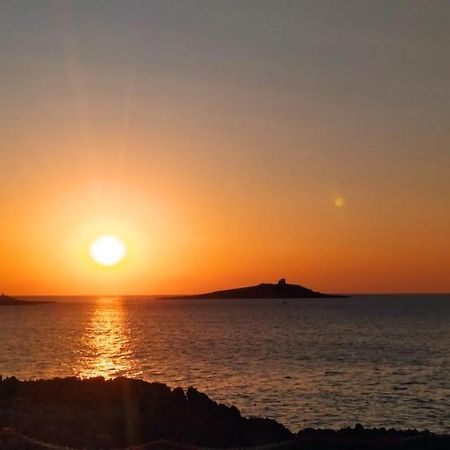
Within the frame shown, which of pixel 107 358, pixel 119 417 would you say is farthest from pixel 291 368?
pixel 119 417

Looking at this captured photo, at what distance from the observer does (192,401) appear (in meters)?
26.5

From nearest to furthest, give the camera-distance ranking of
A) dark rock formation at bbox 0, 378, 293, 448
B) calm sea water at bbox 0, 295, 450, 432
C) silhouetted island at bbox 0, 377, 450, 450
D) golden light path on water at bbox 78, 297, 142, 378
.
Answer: silhouetted island at bbox 0, 377, 450, 450, dark rock formation at bbox 0, 378, 293, 448, calm sea water at bbox 0, 295, 450, 432, golden light path on water at bbox 78, 297, 142, 378

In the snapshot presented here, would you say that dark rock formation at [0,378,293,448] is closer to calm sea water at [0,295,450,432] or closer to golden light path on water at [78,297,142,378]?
calm sea water at [0,295,450,432]

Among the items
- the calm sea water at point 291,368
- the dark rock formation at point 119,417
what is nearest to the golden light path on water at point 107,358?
the calm sea water at point 291,368

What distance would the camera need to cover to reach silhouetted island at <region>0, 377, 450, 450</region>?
60.9 ft

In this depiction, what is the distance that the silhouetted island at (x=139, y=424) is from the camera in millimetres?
18562

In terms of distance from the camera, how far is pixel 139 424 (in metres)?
22.9

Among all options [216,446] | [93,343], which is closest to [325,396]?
[216,446]

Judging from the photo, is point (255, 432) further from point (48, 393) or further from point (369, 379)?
point (369, 379)

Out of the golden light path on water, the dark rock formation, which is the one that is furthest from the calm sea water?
the dark rock formation

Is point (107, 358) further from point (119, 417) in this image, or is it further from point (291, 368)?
point (119, 417)

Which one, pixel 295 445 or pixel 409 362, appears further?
pixel 409 362

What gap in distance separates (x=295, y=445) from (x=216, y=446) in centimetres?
454

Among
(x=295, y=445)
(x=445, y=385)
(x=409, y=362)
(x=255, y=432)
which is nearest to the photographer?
(x=295, y=445)
